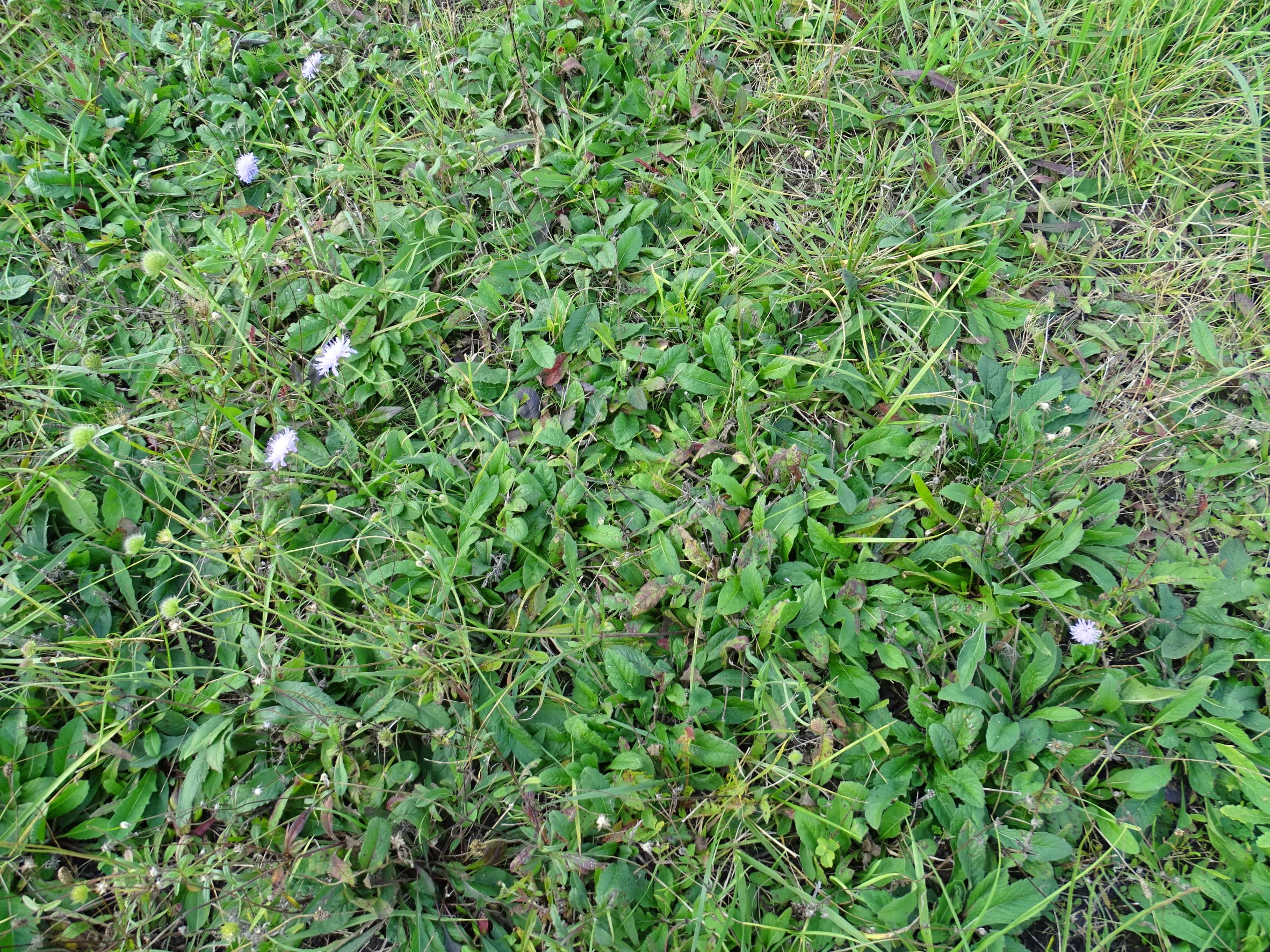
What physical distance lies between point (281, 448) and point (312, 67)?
4.49ft

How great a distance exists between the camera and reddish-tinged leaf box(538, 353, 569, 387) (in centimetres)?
198

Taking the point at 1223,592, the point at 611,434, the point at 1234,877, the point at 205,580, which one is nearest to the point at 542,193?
the point at 611,434

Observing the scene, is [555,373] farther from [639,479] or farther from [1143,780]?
[1143,780]

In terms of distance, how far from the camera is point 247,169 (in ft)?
7.63

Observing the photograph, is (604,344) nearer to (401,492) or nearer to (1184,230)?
(401,492)

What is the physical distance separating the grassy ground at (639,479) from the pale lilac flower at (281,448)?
27 millimetres

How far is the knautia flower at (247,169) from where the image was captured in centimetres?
232

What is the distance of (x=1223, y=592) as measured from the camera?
166cm

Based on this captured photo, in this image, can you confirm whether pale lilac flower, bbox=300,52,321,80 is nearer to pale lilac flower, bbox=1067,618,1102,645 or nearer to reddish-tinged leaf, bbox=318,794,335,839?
reddish-tinged leaf, bbox=318,794,335,839

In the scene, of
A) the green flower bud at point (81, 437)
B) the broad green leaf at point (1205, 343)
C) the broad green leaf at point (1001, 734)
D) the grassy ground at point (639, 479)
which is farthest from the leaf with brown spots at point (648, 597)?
the broad green leaf at point (1205, 343)

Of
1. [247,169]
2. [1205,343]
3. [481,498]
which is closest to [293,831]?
[481,498]

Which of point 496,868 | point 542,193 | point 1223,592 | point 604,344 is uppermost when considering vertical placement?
point 542,193

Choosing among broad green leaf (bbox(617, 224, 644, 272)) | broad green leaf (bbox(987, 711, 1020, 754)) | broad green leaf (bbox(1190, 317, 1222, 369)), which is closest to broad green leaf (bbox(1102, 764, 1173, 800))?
broad green leaf (bbox(987, 711, 1020, 754))

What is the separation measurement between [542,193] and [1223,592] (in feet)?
6.58
